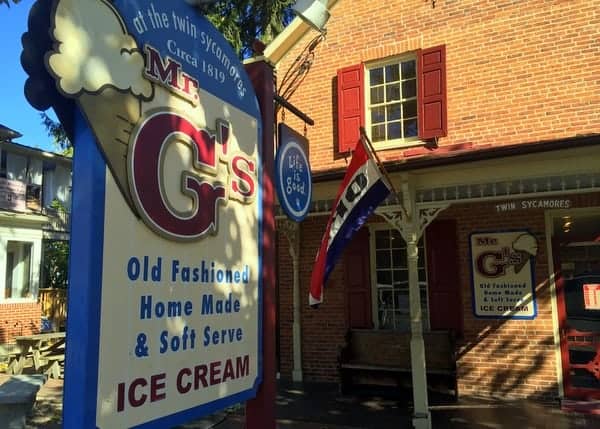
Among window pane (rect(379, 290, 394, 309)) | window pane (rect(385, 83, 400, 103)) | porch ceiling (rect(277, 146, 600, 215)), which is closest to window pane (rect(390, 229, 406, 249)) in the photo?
window pane (rect(379, 290, 394, 309))

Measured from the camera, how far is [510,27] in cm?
831

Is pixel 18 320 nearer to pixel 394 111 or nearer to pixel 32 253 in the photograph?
pixel 32 253

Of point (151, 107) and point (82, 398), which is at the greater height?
point (151, 107)

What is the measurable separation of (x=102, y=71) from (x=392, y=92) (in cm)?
762

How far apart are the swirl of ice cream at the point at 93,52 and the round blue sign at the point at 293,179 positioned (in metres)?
1.32

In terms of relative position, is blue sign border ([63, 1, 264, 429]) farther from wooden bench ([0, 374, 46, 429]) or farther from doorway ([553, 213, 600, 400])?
doorway ([553, 213, 600, 400])

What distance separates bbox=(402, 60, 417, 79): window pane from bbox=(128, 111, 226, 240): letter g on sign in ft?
22.8

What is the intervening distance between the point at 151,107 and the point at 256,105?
105 cm

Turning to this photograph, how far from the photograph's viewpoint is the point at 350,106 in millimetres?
9414

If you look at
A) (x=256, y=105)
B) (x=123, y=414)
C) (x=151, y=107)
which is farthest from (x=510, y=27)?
(x=123, y=414)

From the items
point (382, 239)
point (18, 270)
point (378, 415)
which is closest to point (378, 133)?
point (382, 239)

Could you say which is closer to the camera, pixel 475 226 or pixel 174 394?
pixel 174 394

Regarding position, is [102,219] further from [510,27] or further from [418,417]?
[510,27]

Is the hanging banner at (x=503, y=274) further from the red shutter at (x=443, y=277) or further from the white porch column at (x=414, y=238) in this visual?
the white porch column at (x=414, y=238)
